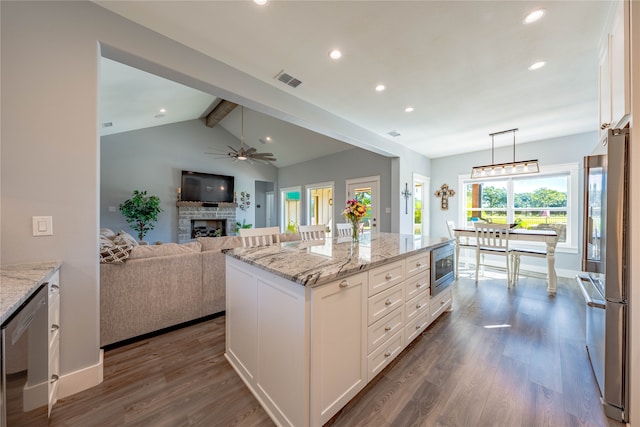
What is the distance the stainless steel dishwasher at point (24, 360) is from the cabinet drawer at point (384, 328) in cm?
167

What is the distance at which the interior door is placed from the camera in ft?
18.8

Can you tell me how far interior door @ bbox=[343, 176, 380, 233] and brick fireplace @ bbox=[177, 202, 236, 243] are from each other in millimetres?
4233

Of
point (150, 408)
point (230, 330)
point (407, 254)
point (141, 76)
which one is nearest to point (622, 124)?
point (407, 254)

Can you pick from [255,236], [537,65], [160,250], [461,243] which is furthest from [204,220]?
[537,65]

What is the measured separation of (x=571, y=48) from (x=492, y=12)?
105 cm

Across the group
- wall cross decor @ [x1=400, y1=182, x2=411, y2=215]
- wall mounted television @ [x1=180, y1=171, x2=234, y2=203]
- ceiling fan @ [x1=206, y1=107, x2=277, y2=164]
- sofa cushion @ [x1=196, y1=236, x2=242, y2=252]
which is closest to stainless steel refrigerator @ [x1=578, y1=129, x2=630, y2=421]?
sofa cushion @ [x1=196, y1=236, x2=242, y2=252]

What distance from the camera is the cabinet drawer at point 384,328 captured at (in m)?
1.66

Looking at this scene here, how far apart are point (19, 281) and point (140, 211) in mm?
5811

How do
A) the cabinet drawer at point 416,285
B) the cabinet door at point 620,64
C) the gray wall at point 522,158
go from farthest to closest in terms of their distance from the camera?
the gray wall at point 522,158
the cabinet drawer at point 416,285
the cabinet door at point 620,64

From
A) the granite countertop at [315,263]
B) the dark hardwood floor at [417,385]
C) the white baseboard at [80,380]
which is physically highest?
the granite countertop at [315,263]

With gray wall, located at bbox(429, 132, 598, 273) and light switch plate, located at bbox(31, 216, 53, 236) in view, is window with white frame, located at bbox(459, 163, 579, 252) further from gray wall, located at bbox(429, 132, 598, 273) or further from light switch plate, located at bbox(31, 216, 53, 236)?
light switch plate, located at bbox(31, 216, 53, 236)

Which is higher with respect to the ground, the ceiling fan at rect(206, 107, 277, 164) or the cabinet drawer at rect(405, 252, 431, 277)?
the ceiling fan at rect(206, 107, 277, 164)

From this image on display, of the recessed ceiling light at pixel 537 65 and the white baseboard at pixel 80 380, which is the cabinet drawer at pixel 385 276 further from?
the recessed ceiling light at pixel 537 65

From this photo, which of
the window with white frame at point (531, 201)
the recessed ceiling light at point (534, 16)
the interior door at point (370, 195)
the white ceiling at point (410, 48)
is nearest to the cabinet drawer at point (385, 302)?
the white ceiling at point (410, 48)
